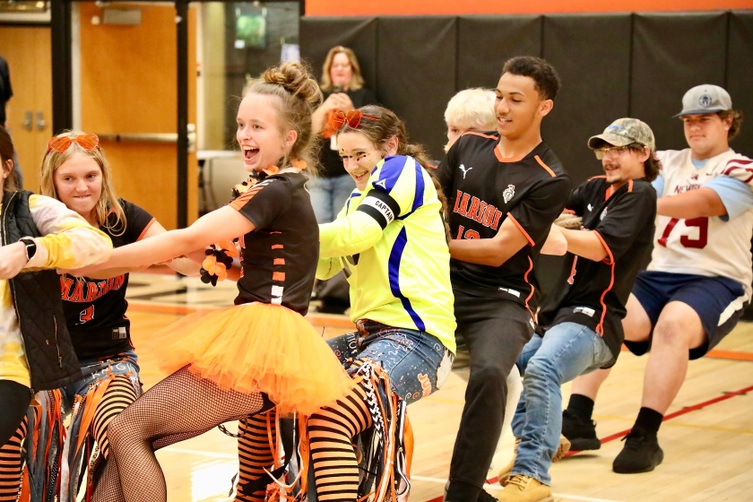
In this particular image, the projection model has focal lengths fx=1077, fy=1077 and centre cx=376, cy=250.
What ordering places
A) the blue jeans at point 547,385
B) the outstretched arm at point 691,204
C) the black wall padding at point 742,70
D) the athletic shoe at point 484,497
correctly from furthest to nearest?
the black wall padding at point 742,70 → the outstretched arm at point 691,204 → the blue jeans at point 547,385 → the athletic shoe at point 484,497

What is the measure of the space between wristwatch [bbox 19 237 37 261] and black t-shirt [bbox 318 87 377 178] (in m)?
5.66

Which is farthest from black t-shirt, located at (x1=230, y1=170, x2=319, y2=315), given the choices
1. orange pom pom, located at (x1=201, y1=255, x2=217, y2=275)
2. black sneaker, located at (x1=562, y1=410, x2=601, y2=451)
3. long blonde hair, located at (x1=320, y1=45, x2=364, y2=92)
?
long blonde hair, located at (x1=320, y1=45, x2=364, y2=92)

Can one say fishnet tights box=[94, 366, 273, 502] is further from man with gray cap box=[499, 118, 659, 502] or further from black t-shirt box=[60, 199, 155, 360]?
man with gray cap box=[499, 118, 659, 502]

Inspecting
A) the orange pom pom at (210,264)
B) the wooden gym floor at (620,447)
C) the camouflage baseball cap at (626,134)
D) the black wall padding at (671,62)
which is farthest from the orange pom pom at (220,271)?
the black wall padding at (671,62)

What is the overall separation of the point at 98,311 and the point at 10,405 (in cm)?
67

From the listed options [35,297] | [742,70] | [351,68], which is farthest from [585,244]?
[351,68]

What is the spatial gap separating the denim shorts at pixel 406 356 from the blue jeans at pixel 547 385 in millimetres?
748

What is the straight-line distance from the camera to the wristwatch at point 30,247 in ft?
9.28

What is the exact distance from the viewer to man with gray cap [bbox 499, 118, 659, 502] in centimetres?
409

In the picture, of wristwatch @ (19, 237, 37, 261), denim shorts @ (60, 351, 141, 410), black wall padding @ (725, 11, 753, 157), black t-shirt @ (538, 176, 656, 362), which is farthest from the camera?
black wall padding @ (725, 11, 753, 157)

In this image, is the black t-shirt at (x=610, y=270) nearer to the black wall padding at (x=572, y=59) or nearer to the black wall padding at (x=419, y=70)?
the black wall padding at (x=572, y=59)

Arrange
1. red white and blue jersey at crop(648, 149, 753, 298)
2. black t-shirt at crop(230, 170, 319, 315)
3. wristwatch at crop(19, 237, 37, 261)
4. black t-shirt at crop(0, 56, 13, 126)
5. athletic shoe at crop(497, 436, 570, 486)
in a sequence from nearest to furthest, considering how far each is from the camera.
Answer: wristwatch at crop(19, 237, 37, 261)
black t-shirt at crop(230, 170, 319, 315)
athletic shoe at crop(497, 436, 570, 486)
red white and blue jersey at crop(648, 149, 753, 298)
black t-shirt at crop(0, 56, 13, 126)

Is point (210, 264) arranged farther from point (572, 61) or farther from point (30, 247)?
point (572, 61)

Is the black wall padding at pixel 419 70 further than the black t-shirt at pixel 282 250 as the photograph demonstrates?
Yes
